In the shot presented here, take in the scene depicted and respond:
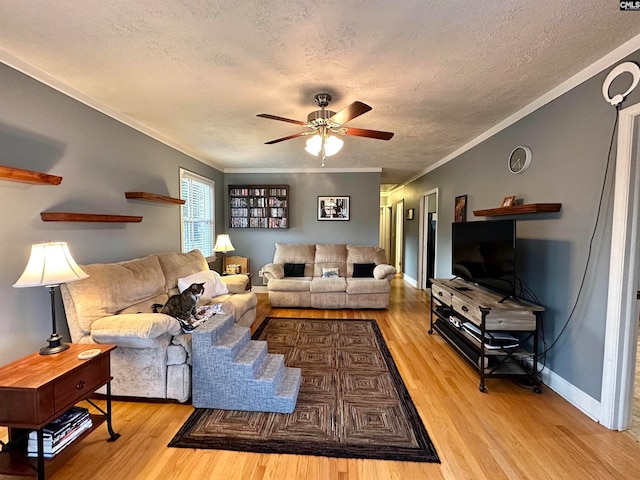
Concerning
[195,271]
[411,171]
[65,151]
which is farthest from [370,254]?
[65,151]

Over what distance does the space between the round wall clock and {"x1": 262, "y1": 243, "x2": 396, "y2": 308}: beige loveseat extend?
2320mm

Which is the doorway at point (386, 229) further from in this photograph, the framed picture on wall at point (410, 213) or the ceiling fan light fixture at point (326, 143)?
the ceiling fan light fixture at point (326, 143)

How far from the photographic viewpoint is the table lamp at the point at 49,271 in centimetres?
170

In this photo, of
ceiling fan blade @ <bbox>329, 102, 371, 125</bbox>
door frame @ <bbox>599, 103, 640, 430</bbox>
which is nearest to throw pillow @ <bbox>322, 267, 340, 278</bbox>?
ceiling fan blade @ <bbox>329, 102, 371, 125</bbox>

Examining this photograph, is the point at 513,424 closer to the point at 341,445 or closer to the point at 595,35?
the point at 341,445

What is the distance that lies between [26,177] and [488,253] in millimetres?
3696

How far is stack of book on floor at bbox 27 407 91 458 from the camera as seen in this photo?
153cm

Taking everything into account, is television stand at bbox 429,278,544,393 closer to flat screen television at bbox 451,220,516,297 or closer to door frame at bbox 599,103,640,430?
flat screen television at bbox 451,220,516,297

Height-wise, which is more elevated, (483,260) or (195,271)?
(483,260)

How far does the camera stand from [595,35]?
1708 mm

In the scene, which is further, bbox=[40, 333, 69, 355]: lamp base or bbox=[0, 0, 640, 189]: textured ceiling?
bbox=[40, 333, 69, 355]: lamp base

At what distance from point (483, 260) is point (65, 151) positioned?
3.86 meters

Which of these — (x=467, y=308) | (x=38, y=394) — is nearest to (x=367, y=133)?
(x=467, y=308)

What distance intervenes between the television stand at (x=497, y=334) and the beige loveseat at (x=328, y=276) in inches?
70.9
